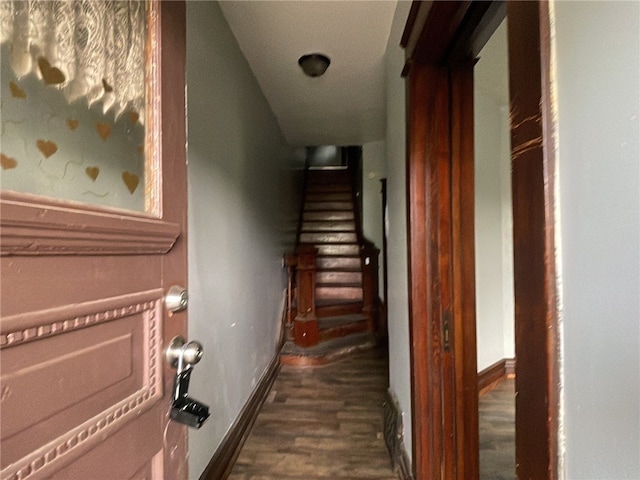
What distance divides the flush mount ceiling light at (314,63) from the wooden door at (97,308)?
4.70 ft

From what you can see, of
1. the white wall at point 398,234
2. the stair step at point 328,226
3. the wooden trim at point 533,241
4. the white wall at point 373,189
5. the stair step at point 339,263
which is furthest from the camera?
the stair step at point 328,226

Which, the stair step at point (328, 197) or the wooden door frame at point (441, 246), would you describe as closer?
the wooden door frame at point (441, 246)

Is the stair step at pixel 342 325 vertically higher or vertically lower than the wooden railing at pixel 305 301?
lower

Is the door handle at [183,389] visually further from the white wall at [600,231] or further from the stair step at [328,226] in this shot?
the stair step at [328,226]

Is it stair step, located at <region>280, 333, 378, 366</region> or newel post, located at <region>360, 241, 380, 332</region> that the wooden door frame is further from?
newel post, located at <region>360, 241, 380, 332</region>

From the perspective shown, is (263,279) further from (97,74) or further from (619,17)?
(619,17)

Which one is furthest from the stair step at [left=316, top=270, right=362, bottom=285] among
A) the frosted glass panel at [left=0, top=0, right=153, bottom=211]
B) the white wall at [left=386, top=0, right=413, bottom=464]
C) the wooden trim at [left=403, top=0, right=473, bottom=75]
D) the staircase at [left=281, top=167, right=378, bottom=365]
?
the frosted glass panel at [left=0, top=0, right=153, bottom=211]

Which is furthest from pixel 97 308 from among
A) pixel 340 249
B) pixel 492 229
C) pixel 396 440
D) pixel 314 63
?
pixel 340 249

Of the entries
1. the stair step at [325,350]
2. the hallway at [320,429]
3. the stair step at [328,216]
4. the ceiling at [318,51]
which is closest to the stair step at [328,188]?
the stair step at [328,216]

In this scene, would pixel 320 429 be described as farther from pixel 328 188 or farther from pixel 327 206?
pixel 328 188

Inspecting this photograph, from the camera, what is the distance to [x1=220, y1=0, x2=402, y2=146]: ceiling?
1.71 metres

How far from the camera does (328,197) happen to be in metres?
5.59

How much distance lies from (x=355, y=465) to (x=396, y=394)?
0.42 metres

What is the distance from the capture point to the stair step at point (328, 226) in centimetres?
502
